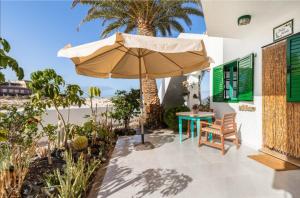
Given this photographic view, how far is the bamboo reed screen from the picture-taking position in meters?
3.45

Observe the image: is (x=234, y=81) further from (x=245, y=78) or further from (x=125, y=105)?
(x=125, y=105)

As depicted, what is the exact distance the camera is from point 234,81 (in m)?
5.35

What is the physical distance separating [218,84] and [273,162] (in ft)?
9.62

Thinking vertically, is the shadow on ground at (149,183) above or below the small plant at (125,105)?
below

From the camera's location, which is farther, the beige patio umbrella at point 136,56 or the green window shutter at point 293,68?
the green window shutter at point 293,68

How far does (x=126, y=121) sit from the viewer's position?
6707mm

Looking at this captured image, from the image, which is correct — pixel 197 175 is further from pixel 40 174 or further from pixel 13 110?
pixel 13 110

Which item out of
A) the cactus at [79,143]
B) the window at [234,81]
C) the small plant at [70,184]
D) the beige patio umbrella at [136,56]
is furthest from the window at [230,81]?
the small plant at [70,184]

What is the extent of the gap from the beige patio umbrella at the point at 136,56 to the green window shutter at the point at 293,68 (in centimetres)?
156

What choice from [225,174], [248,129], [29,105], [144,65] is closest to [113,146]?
[29,105]

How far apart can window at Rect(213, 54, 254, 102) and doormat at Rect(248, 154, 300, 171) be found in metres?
1.45

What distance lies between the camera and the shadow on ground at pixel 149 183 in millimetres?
2457

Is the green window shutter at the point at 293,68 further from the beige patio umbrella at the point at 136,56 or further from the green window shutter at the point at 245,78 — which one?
the beige patio umbrella at the point at 136,56

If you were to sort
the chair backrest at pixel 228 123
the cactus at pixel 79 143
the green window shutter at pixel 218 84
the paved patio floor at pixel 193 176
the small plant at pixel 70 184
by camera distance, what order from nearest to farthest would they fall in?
the small plant at pixel 70 184, the paved patio floor at pixel 193 176, the chair backrest at pixel 228 123, the cactus at pixel 79 143, the green window shutter at pixel 218 84
